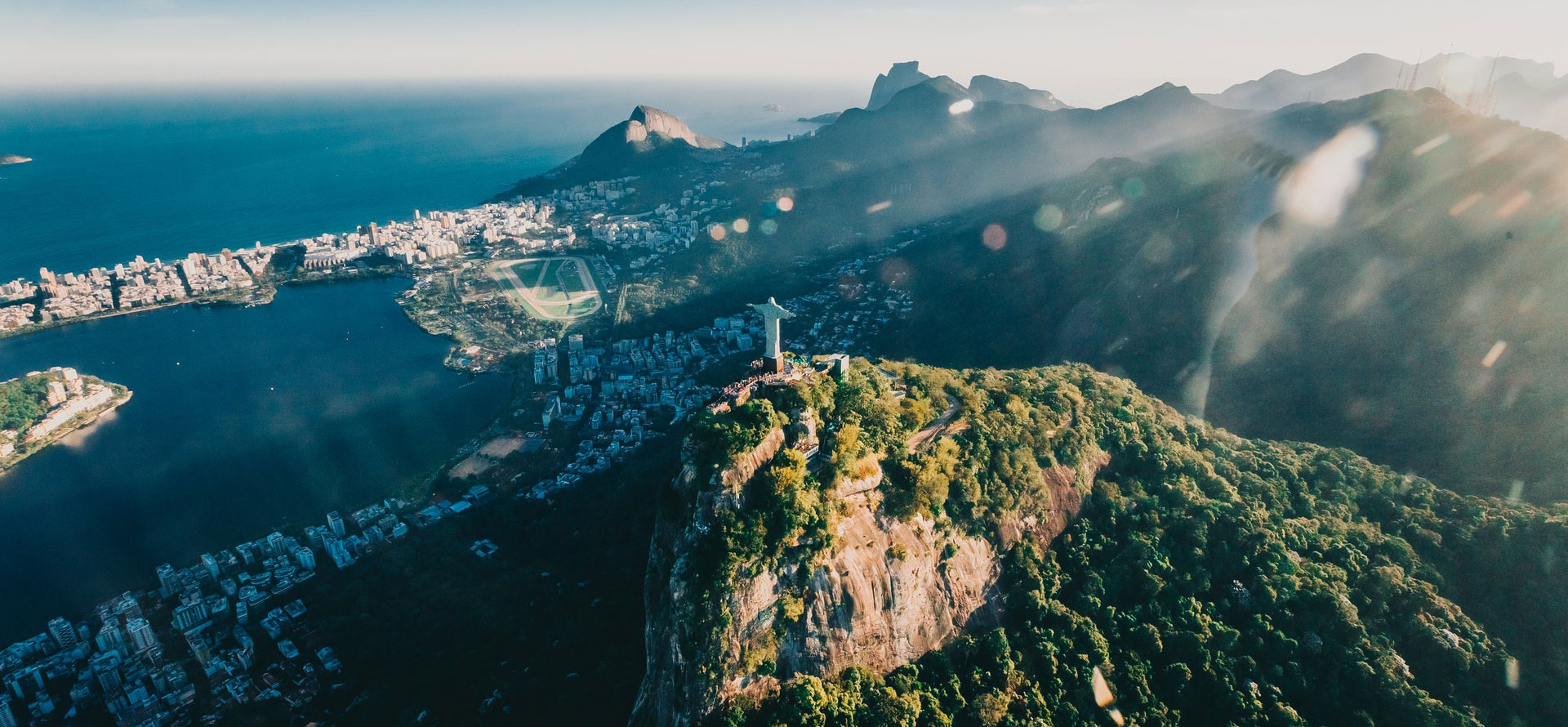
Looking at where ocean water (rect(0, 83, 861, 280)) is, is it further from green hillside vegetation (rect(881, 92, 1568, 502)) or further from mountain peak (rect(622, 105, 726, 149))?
green hillside vegetation (rect(881, 92, 1568, 502))

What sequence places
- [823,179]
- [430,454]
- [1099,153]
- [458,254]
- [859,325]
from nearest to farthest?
[430,454], [859,325], [458,254], [1099,153], [823,179]

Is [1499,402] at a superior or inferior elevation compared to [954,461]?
inferior

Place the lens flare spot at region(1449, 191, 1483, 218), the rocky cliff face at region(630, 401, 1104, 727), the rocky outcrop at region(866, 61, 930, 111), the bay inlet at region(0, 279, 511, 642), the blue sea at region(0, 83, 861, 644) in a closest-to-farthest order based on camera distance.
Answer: the rocky cliff face at region(630, 401, 1104, 727)
the lens flare spot at region(1449, 191, 1483, 218)
the bay inlet at region(0, 279, 511, 642)
the blue sea at region(0, 83, 861, 644)
the rocky outcrop at region(866, 61, 930, 111)

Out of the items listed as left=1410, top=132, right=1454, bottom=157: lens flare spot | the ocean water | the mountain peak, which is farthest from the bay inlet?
the mountain peak

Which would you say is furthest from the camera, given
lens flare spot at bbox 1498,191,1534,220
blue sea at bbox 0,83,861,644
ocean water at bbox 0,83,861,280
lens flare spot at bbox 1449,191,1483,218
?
ocean water at bbox 0,83,861,280

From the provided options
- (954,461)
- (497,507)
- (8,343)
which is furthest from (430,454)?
(8,343)

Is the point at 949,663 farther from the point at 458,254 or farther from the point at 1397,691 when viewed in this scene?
the point at 458,254
